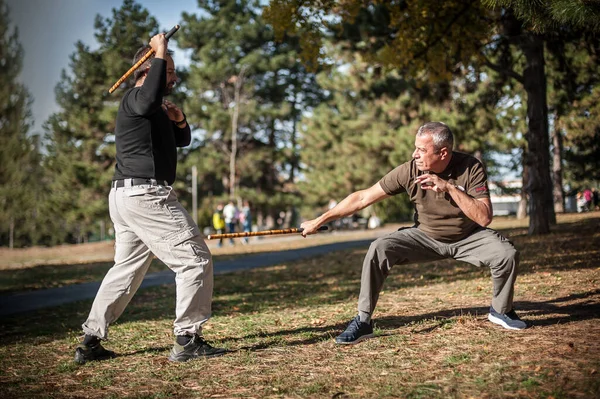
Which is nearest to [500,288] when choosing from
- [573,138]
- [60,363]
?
[60,363]

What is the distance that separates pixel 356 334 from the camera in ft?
15.4

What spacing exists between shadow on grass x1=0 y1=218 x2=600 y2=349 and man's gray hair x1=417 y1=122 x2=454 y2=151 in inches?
68.4

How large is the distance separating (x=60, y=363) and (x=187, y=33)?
136 ft

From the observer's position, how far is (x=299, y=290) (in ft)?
28.8

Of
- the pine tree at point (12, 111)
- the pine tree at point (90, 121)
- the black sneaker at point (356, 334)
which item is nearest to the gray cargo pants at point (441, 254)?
the black sneaker at point (356, 334)

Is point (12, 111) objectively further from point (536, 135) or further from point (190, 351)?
point (536, 135)

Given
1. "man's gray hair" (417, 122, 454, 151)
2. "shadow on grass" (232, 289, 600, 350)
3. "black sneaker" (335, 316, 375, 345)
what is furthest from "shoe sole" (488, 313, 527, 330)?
"man's gray hair" (417, 122, 454, 151)

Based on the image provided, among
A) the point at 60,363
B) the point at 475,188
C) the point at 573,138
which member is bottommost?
the point at 60,363

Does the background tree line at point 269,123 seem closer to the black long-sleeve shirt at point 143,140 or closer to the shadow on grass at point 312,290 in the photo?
the shadow on grass at point 312,290

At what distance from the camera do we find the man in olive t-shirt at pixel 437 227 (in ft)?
15.2

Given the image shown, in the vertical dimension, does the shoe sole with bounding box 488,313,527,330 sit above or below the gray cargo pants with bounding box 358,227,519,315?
below

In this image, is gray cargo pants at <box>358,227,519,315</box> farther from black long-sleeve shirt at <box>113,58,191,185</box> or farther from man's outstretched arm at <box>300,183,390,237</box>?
black long-sleeve shirt at <box>113,58,191,185</box>

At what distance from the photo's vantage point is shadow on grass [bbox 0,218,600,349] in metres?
5.73

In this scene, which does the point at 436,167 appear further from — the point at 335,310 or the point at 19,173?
the point at 19,173
